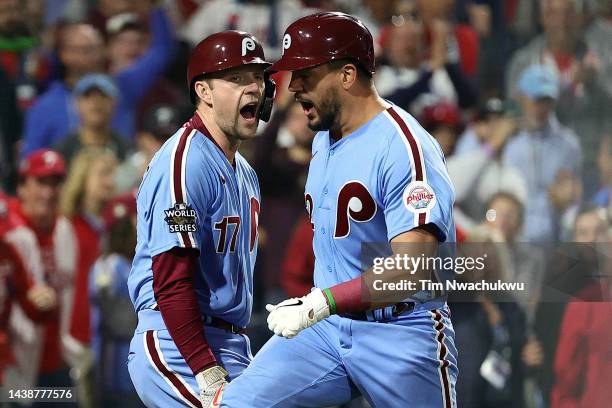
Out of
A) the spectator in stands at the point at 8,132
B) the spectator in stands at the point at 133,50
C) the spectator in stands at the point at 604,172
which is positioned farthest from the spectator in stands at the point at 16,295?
the spectator in stands at the point at 604,172

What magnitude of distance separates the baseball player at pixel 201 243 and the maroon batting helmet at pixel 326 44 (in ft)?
0.85

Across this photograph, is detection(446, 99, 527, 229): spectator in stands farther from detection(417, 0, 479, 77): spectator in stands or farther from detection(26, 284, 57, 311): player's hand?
detection(26, 284, 57, 311): player's hand

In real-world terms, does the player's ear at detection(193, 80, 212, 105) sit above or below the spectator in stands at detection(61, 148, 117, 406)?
above

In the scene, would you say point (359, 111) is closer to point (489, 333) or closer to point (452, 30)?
point (489, 333)

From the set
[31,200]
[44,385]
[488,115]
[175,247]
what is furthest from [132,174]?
[175,247]

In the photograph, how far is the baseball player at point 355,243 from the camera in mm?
3742

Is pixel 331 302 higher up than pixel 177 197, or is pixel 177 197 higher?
pixel 177 197

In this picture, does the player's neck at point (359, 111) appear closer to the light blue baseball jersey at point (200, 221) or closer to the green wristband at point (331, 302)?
the light blue baseball jersey at point (200, 221)

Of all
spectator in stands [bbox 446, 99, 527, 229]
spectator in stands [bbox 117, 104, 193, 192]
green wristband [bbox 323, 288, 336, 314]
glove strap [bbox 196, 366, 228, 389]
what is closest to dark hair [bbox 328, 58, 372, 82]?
green wristband [bbox 323, 288, 336, 314]

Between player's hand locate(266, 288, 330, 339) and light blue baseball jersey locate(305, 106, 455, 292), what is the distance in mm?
308

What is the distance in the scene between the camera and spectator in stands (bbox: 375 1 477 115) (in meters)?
6.67

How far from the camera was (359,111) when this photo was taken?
404 centimetres

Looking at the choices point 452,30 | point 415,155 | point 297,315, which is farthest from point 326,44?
point 452,30

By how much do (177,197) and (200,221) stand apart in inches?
5.4
